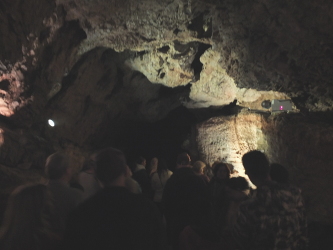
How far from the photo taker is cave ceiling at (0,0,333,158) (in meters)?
4.05

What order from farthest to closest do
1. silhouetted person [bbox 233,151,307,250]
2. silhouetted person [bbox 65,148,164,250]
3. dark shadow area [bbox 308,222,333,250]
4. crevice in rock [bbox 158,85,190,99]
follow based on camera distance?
crevice in rock [bbox 158,85,190,99] → dark shadow area [bbox 308,222,333,250] → silhouetted person [bbox 233,151,307,250] → silhouetted person [bbox 65,148,164,250]

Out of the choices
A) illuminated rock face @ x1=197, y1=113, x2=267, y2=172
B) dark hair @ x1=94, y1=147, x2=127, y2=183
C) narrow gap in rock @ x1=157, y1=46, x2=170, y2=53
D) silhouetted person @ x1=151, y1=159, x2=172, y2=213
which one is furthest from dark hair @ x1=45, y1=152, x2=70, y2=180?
illuminated rock face @ x1=197, y1=113, x2=267, y2=172

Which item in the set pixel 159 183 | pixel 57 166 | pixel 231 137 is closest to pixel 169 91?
pixel 231 137

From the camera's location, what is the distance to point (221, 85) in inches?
271

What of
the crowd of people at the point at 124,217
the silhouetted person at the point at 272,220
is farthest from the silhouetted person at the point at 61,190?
the silhouetted person at the point at 272,220

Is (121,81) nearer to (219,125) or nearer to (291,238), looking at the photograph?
(219,125)

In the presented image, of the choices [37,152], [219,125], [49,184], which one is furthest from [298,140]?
[37,152]

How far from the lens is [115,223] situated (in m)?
1.28

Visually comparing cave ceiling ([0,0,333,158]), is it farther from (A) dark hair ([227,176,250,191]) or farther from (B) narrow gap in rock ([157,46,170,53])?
(A) dark hair ([227,176,250,191])

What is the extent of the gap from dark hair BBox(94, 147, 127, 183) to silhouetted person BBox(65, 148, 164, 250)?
19 centimetres

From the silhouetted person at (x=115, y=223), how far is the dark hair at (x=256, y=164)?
0.86m

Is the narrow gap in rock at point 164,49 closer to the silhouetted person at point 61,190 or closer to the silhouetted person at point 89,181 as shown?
the silhouetted person at point 89,181

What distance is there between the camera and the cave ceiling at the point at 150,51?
4.05 m

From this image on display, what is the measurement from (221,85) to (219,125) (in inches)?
41.3
